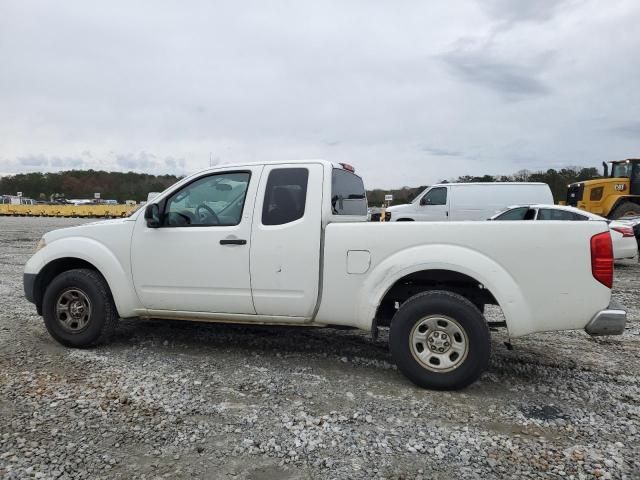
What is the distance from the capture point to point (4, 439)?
3.03 m

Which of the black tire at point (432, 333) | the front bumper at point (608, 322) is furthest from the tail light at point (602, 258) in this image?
the black tire at point (432, 333)

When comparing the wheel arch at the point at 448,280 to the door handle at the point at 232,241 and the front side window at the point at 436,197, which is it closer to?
the door handle at the point at 232,241

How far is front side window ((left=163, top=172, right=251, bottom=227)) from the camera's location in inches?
176

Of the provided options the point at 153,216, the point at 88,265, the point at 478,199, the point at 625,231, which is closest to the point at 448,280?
the point at 153,216

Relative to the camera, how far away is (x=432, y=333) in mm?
3783

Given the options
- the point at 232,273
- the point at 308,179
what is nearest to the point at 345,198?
the point at 308,179

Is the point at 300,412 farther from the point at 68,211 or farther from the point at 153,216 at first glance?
the point at 68,211

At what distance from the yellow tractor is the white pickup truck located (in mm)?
15394

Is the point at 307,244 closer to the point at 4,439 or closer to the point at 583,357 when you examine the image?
the point at 4,439

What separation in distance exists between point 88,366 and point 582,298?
14.1 feet

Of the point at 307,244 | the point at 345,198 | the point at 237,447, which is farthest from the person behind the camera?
the point at 345,198

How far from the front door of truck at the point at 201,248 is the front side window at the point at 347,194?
760 mm

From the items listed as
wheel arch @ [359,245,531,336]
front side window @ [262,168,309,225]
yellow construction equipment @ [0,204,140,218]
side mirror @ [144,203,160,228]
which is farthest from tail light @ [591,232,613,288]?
yellow construction equipment @ [0,204,140,218]

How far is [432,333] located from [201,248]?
2.24 metres
